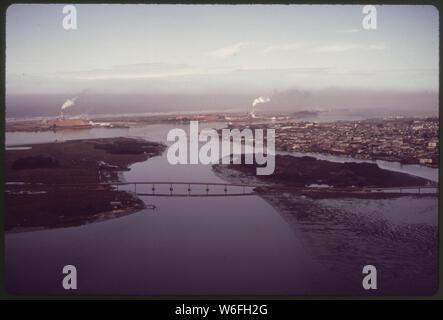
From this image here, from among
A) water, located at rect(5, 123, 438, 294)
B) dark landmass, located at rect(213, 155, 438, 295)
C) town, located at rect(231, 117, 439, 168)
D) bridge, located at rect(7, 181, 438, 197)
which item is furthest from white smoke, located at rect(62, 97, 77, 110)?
town, located at rect(231, 117, 439, 168)

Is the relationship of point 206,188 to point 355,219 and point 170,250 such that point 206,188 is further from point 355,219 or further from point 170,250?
point 355,219

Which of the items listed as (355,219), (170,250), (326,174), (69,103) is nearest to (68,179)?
(69,103)

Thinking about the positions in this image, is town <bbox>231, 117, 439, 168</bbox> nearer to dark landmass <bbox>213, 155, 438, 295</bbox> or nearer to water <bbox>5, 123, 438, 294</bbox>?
dark landmass <bbox>213, 155, 438, 295</bbox>

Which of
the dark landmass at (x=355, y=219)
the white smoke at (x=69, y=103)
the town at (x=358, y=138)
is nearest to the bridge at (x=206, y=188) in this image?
the dark landmass at (x=355, y=219)

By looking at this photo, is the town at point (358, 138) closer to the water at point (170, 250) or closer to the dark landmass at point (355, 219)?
the dark landmass at point (355, 219)
